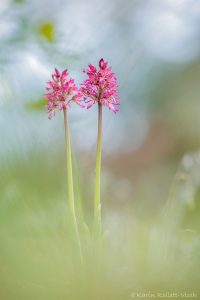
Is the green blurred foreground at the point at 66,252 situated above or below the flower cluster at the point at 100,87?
below

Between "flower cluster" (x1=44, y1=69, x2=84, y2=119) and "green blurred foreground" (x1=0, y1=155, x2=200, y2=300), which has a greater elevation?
"flower cluster" (x1=44, y1=69, x2=84, y2=119)

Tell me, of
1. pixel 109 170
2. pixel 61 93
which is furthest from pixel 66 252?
pixel 109 170

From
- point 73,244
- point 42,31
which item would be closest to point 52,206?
point 73,244
